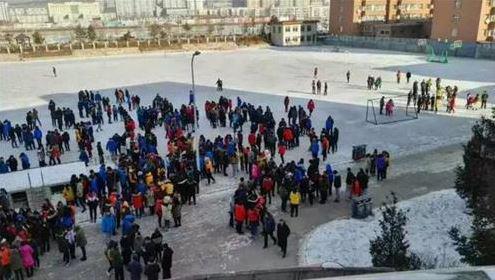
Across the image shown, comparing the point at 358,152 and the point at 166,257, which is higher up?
the point at 166,257

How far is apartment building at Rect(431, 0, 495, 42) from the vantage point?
5228 cm

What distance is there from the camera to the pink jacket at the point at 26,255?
31.5ft

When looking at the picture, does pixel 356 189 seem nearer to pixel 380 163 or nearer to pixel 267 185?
pixel 380 163

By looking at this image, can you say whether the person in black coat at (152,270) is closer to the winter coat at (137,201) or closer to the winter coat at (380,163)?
the winter coat at (137,201)

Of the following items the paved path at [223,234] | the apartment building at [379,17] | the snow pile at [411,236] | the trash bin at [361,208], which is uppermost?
the apartment building at [379,17]

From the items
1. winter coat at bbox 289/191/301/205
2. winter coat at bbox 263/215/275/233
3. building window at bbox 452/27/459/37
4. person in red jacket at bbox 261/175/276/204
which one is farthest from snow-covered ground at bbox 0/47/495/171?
building window at bbox 452/27/459/37

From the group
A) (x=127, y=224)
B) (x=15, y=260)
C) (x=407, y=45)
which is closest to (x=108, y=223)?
(x=127, y=224)

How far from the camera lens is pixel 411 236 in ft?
36.8

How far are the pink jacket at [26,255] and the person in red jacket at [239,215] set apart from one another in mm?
4783

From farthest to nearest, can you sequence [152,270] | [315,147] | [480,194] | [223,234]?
[315,147] → [223,234] → [480,194] → [152,270]

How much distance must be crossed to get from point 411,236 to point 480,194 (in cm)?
234

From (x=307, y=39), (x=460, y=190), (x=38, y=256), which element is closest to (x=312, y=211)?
(x=460, y=190)

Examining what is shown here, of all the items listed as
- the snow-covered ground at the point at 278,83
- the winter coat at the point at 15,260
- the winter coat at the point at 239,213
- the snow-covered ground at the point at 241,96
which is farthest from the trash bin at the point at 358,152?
the winter coat at the point at 15,260

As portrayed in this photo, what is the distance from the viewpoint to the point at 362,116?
2336 centimetres
